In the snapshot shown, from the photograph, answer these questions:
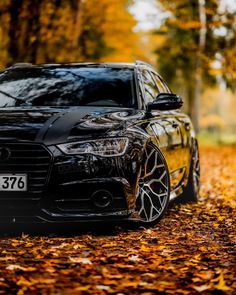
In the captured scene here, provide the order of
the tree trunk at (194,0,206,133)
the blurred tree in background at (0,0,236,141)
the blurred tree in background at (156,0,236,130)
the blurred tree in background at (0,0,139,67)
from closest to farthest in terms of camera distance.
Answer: the blurred tree in background at (0,0,139,67) < the blurred tree in background at (0,0,236,141) < the blurred tree in background at (156,0,236,130) < the tree trunk at (194,0,206,133)

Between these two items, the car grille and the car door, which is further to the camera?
the car door

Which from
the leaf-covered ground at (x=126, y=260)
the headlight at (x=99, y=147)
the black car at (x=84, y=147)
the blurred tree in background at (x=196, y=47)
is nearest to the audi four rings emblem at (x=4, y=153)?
the black car at (x=84, y=147)

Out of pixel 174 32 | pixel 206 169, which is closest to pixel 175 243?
pixel 206 169

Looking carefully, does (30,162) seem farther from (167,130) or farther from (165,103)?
(167,130)

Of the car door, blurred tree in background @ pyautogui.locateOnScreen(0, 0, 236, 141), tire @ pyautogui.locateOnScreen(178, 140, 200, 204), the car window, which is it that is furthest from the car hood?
blurred tree in background @ pyautogui.locateOnScreen(0, 0, 236, 141)

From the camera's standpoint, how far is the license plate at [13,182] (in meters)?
5.89

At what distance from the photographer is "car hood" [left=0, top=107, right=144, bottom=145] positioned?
592 cm

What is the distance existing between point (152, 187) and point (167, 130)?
3.20ft

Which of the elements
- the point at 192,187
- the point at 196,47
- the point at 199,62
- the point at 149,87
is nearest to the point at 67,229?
the point at 149,87

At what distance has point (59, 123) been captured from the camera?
6.07 meters

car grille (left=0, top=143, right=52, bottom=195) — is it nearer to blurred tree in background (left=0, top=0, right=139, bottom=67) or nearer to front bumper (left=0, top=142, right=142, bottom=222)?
front bumper (left=0, top=142, right=142, bottom=222)

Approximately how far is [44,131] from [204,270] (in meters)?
1.90

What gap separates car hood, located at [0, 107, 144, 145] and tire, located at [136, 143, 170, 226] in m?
0.44

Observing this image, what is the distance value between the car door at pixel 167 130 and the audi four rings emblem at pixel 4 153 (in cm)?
160
